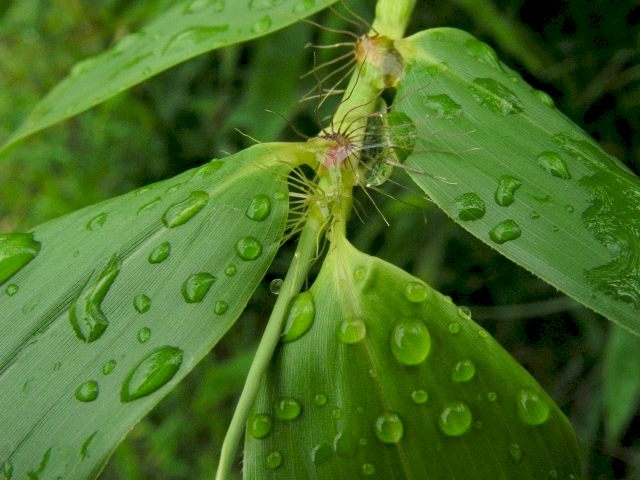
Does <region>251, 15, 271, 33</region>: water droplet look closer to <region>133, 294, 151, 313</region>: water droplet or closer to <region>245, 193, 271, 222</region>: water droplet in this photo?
<region>245, 193, 271, 222</region>: water droplet

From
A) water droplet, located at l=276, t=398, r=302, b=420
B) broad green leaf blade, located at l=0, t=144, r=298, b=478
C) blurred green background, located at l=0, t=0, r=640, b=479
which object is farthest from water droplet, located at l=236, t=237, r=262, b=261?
blurred green background, located at l=0, t=0, r=640, b=479

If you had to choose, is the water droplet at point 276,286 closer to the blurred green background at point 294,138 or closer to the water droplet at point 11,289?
the water droplet at point 11,289

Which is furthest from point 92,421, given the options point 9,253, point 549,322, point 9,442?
point 549,322

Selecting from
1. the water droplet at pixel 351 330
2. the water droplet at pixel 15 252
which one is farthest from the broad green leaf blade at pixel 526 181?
the water droplet at pixel 15 252

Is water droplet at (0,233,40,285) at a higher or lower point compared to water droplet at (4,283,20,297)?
higher

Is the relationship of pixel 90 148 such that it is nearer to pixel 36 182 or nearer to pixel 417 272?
pixel 36 182

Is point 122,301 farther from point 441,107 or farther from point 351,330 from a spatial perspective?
point 441,107
